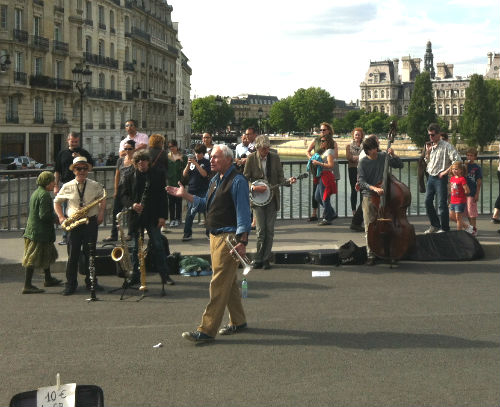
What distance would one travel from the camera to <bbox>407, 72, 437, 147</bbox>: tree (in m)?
112

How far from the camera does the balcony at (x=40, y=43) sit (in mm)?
53838

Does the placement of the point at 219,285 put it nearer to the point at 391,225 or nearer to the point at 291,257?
the point at 391,225

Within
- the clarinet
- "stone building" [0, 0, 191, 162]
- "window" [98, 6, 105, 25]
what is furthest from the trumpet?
"window" [98, 6, 105, 25]

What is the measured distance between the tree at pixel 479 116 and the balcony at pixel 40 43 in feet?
212

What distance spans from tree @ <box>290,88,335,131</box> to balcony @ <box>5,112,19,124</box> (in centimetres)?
14177

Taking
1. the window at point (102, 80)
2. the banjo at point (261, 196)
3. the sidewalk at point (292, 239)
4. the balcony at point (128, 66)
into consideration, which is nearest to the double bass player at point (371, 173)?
the sidewalk at point (292, 239)

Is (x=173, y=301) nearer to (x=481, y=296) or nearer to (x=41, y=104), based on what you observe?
(x=481, y=296)

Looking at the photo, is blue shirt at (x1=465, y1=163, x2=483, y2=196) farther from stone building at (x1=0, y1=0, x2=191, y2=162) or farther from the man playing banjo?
stone building at (x1=0, y1=0, x2=191, y2=162)

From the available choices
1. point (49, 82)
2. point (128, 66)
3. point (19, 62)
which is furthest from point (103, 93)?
point (19, 62)

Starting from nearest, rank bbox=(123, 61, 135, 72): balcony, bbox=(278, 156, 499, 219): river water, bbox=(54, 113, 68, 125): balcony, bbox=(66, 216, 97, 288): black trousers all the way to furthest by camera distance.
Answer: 1. bbox=(66, 216, 97, 288): black trousers
2. bbox=(278, 156, 499, 219): river water
3. bbox=(54, 113, 68, 125): balcony
4. bbox=(123, 61, 135, 72): balcony

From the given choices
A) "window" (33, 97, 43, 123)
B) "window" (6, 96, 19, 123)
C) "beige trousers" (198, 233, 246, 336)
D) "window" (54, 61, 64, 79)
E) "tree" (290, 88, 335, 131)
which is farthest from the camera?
"tree" (290, 88, 335, 131)

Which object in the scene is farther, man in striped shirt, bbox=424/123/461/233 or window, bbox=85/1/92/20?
window, bbox=85/1/92/20

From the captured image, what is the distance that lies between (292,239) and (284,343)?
18.4 feet

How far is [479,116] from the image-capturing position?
10138 cm
